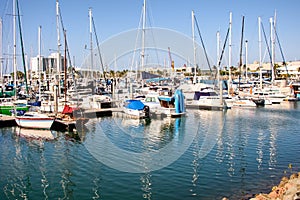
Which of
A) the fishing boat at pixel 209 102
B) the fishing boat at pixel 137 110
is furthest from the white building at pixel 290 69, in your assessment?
the fishing boat at pixel 137 110

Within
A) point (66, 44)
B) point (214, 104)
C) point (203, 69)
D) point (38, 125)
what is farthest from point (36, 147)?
point (203, 69)

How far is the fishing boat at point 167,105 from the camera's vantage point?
35.8 m

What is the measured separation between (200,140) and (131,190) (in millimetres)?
11274

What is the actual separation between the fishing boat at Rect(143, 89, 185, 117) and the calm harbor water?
585 centimetres

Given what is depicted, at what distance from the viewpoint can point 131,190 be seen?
13773 millimetres

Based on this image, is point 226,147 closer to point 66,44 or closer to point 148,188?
point 148,188

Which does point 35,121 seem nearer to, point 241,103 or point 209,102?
point 209,102

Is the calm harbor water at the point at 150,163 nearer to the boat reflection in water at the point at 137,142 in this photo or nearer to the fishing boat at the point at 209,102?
the boat reflection in water at the point at 137,142

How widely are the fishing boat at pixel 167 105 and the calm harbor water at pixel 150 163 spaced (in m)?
5.85

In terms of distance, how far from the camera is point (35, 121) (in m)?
28.1

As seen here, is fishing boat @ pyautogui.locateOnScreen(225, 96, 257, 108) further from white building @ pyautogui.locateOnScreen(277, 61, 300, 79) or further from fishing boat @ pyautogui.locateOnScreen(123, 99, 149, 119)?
white building @ pyautogui.locateOnScreen(277, 61, 300, 79)

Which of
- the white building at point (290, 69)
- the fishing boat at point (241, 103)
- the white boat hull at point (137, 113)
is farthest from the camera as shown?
the white building at point (290, 69)

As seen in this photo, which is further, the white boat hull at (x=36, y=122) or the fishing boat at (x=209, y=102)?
the fishing boat at (x=209, y=102)

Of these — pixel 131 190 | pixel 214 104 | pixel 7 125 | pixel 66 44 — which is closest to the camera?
pixel 131 190
